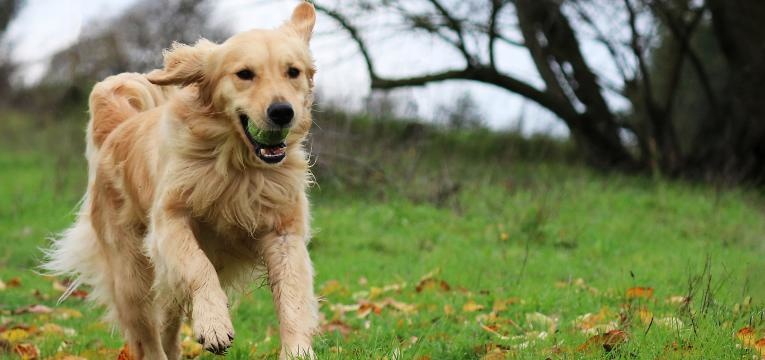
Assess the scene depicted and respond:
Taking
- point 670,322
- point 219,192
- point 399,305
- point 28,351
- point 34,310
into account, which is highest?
point 219,192

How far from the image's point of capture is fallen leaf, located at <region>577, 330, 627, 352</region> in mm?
4172

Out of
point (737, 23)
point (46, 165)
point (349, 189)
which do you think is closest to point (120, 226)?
point (349, 189)

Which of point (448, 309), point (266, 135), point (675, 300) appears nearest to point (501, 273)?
point (448, 309)

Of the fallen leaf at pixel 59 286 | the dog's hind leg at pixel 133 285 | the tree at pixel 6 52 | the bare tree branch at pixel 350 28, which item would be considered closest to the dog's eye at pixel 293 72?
the dog's hind leg at pixel 133 285

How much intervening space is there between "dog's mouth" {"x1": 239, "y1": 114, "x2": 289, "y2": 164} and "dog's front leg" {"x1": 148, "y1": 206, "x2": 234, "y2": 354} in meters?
0.50

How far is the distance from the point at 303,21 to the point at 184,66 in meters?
0.74

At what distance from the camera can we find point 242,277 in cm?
472

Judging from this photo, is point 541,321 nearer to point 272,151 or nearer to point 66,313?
point 272,151

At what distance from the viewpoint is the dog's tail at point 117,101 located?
219 inches

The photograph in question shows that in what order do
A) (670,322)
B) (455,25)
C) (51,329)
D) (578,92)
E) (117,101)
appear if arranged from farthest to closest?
(578,92) → (455,25) → (51,329) → (117,101) → (670,322)

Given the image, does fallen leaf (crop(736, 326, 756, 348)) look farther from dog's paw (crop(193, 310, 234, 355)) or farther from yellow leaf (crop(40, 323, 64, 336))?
yellow leaf (crop(40, 323, 64, 336))

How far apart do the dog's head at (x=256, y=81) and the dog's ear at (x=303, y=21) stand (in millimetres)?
175

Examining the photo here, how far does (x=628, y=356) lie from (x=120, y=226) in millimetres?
2841

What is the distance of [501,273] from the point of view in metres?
7.28
